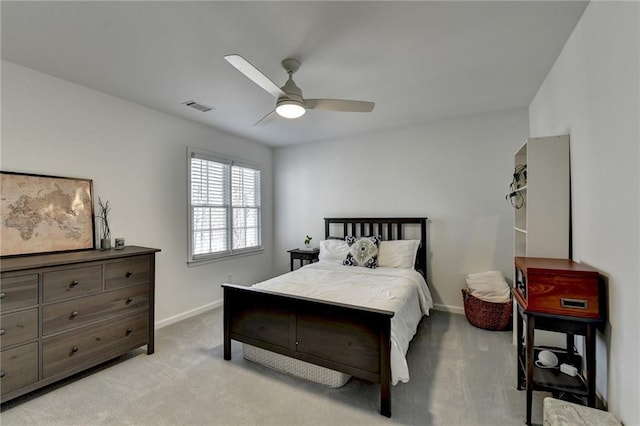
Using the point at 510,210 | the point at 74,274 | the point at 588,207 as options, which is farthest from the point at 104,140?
the point at 510,210

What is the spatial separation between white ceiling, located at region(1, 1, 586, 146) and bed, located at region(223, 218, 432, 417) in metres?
1.93

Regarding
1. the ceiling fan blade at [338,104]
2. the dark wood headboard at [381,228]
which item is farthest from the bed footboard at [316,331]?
the dark wood headboard at [381,228]

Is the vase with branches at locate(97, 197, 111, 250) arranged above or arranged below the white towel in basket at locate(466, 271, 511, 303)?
above

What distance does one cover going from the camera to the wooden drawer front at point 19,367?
1928 millimetres

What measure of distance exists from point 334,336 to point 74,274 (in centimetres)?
210

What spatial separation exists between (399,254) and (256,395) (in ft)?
7.63

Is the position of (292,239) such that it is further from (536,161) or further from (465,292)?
(536,161)

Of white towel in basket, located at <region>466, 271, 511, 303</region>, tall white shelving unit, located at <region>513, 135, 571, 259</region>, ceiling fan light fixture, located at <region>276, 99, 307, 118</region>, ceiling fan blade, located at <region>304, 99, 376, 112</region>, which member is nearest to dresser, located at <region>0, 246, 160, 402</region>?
ceiling fan light fixture, located at <region>276, 99, 307, 118</region>

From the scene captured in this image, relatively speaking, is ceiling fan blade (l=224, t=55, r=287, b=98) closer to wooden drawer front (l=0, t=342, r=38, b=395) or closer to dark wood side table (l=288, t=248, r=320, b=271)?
wooden drawer front (l=0, t=342, r=38, b=395)

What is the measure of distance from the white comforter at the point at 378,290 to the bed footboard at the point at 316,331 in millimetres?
126

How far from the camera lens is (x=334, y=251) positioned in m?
4.16

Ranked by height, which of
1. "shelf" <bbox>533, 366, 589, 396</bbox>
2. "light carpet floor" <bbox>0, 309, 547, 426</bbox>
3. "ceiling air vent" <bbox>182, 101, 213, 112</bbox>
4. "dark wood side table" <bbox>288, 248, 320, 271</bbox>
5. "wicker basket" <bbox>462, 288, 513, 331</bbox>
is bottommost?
"light carpet floor" <bbox>0, 309, 547, 426</bbox>

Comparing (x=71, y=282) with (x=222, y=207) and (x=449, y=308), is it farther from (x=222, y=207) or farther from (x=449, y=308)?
(x=449, y=308)

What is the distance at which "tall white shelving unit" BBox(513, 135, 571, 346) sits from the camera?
2139 mm
